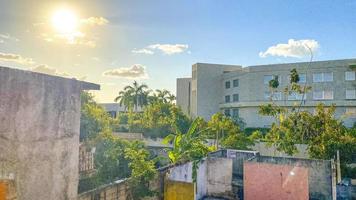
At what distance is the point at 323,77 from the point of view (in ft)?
115

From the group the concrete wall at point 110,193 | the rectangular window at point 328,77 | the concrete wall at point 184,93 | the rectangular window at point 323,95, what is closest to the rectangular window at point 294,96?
the rectangular window at point 323,95

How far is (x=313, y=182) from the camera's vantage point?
15.6 metres

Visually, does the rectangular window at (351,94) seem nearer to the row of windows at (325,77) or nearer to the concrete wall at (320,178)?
the row of windows at (325,77)

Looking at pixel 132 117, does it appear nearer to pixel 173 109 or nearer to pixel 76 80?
pixel 173 109

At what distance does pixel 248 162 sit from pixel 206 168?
2307mm

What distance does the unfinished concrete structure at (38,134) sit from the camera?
428 centimetres

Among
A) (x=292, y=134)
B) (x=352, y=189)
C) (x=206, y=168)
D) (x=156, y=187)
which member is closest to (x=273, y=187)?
(x=206, y=168)

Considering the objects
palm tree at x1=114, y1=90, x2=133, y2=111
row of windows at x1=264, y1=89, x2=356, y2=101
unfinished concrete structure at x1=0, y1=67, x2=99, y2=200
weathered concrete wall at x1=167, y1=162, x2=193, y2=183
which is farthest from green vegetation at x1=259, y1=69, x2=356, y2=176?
palm tree at x1=114, y1=90, x2=133, y2=111

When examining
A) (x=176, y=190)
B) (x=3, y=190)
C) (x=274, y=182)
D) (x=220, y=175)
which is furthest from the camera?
(x=220, y=175)

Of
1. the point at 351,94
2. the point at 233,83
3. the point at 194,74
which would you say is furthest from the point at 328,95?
the point at 194,74

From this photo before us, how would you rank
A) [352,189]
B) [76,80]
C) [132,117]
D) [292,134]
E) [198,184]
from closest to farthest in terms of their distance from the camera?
[76,80]
[198,184]
[352,189]
[292,134]
[132,117]

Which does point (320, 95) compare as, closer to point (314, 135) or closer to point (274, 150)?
point (314, 135)

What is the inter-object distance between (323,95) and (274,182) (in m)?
23.6

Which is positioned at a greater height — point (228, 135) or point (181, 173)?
point (228, 135)
